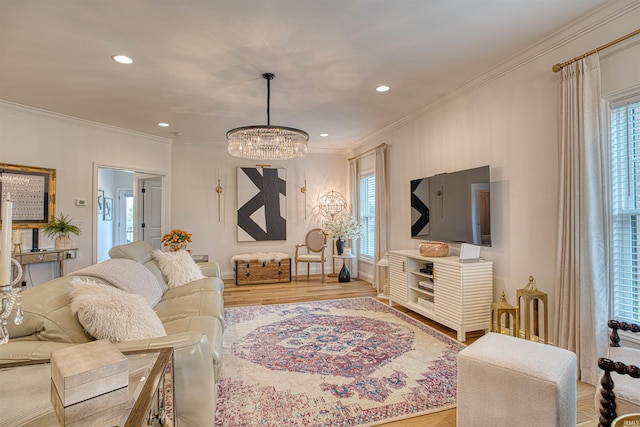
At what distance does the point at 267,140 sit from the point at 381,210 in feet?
8.44

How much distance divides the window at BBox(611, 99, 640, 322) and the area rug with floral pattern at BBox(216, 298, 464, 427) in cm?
131

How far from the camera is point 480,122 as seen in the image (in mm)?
3574

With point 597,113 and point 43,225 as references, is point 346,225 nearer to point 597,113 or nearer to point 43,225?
point 597,113

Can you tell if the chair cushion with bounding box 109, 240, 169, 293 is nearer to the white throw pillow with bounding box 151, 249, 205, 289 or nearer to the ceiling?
the white throw pillow with bounding box 151, 249, 205, 289

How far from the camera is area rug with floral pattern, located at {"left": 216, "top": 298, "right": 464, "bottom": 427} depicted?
2090 mm

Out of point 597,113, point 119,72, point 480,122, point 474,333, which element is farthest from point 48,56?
point 474,333

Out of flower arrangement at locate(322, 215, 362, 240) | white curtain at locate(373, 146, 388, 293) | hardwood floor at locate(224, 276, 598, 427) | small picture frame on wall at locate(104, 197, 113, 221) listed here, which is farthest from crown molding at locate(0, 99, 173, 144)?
white curtain at locate(373, 146, 388, 293)

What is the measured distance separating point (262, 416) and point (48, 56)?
3.55m

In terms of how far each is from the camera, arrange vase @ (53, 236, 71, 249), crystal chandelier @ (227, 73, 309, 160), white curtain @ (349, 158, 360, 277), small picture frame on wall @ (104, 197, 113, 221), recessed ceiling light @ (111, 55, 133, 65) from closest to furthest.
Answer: recessed ceiling light @ (111, 55, 133, 65) < crystal chandelier @ (227, 73, 309, 160) < vase @ (53, 236, 71, 249) < white curtain @ (349, 158, 360, 277) < small picture frame on wall @ (104, 197, 113, 221)

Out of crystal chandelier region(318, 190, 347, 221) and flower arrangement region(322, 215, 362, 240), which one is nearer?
flower arrangement region(322, 215, 362, 240)

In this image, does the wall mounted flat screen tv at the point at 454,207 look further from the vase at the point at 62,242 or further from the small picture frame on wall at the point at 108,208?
the small picture frame on wall at the point at 108,208

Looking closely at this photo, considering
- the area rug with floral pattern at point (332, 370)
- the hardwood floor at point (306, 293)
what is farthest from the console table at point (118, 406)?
the hardwood floor at point (306, 293)

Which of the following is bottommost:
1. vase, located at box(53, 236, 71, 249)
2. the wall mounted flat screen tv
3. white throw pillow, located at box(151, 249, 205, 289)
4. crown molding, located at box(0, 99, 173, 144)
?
white throw pillow, located at box(151, 249, 205, 289)

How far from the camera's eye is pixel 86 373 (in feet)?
2.66
